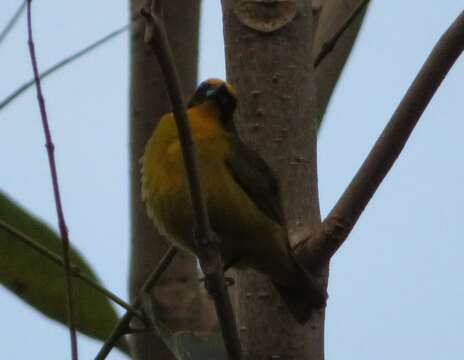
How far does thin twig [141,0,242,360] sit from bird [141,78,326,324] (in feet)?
1.96

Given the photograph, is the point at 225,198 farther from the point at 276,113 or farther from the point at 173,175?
the point at 276,113

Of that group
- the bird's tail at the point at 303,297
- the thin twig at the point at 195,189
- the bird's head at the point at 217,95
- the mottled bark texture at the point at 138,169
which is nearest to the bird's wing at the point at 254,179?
the bird's head at the point at 217,95

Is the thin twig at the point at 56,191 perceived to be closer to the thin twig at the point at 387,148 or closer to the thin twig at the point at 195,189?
the thin twig at the point at 195,189

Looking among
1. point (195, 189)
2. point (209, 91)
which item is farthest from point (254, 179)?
point (195, 189)

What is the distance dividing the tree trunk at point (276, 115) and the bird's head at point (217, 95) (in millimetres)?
76

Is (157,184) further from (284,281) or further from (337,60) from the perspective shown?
(337,60)

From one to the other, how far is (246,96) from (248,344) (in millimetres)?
549

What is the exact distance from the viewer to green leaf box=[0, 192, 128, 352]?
2.49m

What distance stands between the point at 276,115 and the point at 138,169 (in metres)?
0.72

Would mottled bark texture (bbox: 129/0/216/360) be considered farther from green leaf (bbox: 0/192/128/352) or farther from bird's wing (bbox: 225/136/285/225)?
bird's wing (bbox: 225/136/285/225)

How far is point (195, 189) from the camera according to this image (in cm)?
165

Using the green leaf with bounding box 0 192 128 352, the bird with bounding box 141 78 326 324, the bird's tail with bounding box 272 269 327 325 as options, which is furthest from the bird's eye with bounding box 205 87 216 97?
the bird's tail with bounding box 272 269 327 325

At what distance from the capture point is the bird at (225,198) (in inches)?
95.3

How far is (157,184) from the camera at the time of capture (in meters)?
2.49
